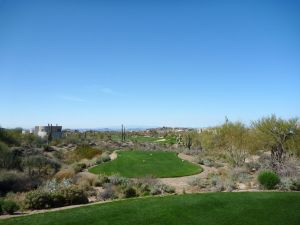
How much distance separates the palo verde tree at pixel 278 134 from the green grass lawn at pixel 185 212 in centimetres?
1968

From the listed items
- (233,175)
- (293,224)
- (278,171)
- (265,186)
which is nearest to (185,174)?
(233,175)

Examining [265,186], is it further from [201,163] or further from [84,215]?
[201,163]

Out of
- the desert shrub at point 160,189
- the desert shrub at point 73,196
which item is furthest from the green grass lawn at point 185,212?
the desert shrub at point 160,189

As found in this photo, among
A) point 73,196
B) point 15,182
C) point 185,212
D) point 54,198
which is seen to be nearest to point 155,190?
point 73,196

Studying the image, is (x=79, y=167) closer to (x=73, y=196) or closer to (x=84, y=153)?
(x=84, y=153)

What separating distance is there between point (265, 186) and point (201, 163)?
20645mm

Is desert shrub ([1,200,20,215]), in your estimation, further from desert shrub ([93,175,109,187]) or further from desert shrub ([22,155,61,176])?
desert shrub ([22,155,61,176])

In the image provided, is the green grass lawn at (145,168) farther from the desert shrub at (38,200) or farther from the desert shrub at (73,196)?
the desert shrub at (38,200)

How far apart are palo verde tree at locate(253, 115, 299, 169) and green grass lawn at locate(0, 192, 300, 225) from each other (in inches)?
775

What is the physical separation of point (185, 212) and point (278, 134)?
25.2m

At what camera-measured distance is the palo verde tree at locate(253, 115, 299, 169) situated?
35.3 meters

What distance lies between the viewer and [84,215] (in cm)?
1345

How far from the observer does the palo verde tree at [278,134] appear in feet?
116

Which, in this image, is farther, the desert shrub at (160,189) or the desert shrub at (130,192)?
the desert shrub at (160,189)
